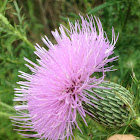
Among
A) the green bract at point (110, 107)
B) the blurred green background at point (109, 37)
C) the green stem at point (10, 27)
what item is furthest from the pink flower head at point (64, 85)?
the green stem at point (10, 27)

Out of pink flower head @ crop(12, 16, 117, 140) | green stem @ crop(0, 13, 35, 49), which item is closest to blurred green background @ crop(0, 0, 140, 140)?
green stem @ crop(0, 13, 35, 49)

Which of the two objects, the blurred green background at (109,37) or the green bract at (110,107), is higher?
the blurred green background at (109,37)

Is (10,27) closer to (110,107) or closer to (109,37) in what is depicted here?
(109,37)

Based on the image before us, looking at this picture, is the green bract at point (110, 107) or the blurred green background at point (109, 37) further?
the blurred green background at point (109, 37)

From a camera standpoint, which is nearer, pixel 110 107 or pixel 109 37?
pixel 110 107

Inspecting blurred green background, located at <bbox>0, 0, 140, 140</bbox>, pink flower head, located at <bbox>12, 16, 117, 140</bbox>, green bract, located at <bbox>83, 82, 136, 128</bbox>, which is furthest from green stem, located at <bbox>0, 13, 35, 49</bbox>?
green bract, located at <bbox>83, 82, 136, 128</bbox>

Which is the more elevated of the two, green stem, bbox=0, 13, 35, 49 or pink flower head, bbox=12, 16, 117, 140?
A: green stem, bbox=0, 13, 35, 49

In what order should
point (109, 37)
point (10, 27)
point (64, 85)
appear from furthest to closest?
1. point (109, 37)
2. point (10, 27)
3. point (64, 85)

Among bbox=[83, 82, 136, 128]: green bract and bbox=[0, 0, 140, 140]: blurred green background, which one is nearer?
bbox=[83, 82, 136, 128]: green bract

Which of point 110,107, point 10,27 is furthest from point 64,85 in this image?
point 10,27

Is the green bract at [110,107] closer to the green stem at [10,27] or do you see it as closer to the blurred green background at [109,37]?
the blurred green background at [109,37]

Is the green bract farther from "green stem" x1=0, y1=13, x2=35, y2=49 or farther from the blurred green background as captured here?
"green stem" x1=0, y1=13, x2=35, y2=49
